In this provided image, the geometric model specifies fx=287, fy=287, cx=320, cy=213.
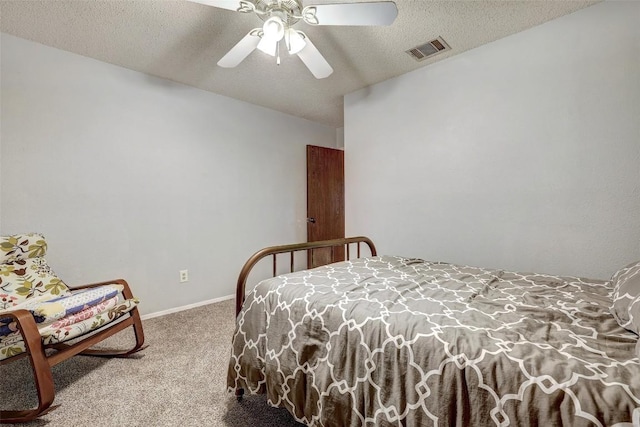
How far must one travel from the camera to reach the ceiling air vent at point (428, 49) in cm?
223

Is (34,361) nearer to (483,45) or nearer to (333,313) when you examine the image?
(333,313)

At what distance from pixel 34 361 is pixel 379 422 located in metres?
1.63

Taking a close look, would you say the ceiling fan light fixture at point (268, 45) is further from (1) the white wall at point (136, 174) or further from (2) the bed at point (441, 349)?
(1) the white wall at point (136, 174)

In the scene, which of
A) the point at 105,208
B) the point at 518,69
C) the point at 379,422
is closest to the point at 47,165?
the point at 105,208

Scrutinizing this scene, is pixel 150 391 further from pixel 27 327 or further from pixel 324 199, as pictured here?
pixel 324 199

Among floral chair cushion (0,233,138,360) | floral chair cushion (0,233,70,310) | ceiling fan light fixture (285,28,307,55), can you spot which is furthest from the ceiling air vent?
floral chair cushion (0,233,70,310)

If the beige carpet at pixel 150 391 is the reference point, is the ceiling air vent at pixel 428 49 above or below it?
above

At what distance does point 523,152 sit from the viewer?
6.86 feet

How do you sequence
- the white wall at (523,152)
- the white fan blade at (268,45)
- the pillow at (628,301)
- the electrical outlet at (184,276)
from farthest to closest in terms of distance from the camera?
the electrical outlet at (184,276) < the white wall at (523,152) < the white fan blade at (268,45) < the pillow at (628,301)

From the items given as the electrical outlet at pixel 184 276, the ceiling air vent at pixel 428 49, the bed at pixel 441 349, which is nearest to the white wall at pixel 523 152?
the ceiling air vent at pixel 428 49

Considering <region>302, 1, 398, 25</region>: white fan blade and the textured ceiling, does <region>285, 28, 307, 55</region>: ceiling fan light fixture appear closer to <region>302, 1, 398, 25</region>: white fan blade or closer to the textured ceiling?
<region>302, 1, 398, 25</region>: white fan blade

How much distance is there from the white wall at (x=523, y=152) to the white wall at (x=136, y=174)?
5.10 feet

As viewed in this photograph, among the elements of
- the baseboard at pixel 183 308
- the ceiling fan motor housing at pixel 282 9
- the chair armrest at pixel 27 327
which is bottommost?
the baseboard at pixel 183 308

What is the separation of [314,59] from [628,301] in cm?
193
